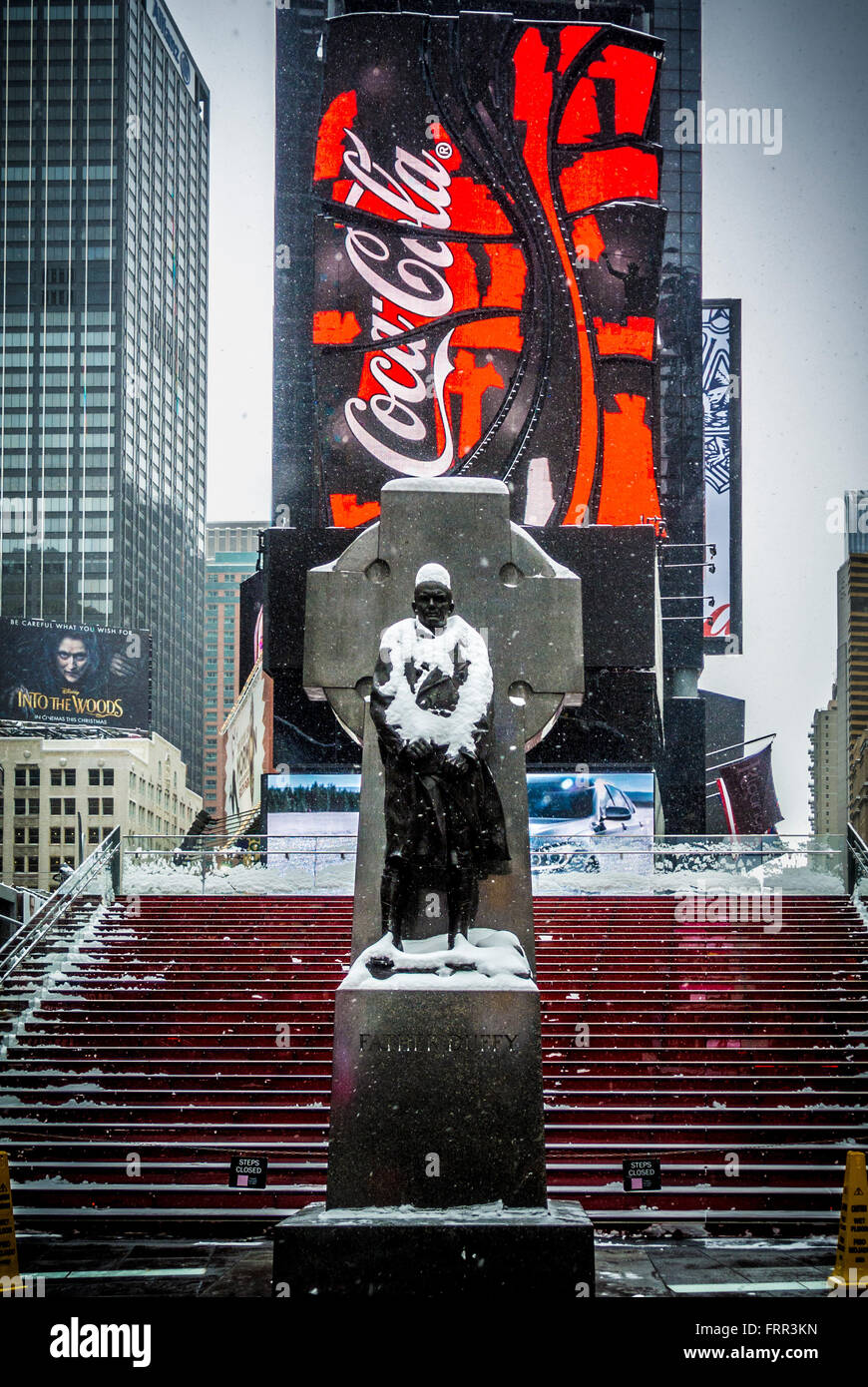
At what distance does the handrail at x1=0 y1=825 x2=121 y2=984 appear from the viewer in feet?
64.3

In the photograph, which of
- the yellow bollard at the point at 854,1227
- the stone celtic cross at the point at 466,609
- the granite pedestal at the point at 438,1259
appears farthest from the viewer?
the yellow bollard at the point at 854,1227

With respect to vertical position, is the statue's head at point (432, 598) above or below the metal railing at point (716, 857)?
above

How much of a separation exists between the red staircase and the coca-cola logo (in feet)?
48.9

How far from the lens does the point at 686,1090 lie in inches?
617

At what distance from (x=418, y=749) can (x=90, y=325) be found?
151052mm

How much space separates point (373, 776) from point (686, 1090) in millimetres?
8631

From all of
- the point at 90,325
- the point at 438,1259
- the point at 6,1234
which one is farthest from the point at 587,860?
the point at 90,325

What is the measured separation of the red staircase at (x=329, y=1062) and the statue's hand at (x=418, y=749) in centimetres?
691


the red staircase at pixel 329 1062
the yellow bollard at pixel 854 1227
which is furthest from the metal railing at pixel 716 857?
the yellow bollard at pixel 854 1227

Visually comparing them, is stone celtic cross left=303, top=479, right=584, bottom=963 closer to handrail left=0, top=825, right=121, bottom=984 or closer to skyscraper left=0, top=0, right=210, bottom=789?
handrail left=0, top=825, right=121, bottom=984

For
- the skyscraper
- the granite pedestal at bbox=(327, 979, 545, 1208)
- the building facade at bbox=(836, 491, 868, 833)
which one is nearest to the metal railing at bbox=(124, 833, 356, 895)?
the granite pedestal at bbox=(327, 979, 545, 1208)

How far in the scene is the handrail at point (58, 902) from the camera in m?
19.6

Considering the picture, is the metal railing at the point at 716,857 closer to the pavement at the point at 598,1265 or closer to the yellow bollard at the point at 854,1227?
the pavement at the point at 598,1265

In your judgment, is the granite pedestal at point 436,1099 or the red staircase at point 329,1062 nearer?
the granite pedestal at point 436,1099
